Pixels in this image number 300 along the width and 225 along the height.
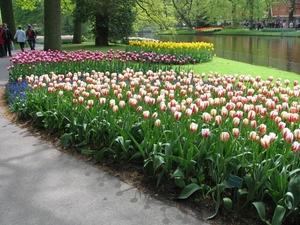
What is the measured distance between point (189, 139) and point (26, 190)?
179cm

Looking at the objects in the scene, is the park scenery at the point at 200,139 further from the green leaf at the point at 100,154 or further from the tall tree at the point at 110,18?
the tall tree at the point at 110,18

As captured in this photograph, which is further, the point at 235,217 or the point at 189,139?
the point at 189,139

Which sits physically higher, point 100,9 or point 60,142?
point 100,9

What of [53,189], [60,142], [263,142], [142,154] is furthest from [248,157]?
[60,142]

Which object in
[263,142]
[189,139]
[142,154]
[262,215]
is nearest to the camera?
[262,215]

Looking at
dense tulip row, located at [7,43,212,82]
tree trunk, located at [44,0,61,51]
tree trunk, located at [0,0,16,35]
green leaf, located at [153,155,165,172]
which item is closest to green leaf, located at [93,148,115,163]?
green leaf, located at [153,155,165,172]

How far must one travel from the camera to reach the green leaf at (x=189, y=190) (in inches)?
128

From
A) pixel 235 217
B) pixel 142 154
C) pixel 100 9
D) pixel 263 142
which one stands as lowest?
pixel 235 217

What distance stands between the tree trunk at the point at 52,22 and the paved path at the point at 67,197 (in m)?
10.1

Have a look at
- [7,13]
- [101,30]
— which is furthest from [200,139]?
[7,13]

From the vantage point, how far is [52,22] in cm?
1376

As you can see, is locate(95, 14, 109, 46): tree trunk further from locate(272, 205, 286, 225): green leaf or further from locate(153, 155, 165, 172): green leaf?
locate(272, 205, 286, 225): green leaf

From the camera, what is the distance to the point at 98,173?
13.3 feet

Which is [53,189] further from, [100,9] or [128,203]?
[100,9]
